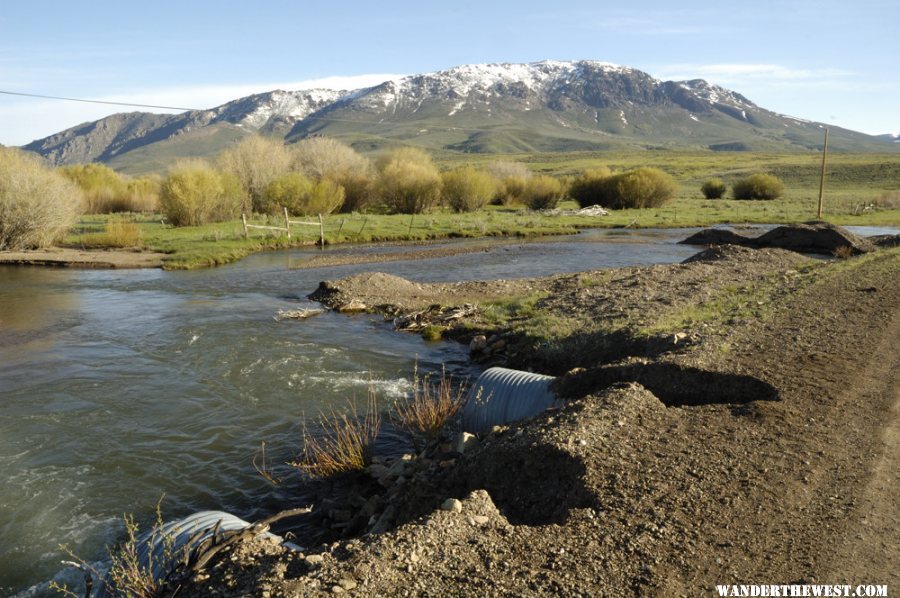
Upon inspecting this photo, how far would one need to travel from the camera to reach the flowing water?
844cm

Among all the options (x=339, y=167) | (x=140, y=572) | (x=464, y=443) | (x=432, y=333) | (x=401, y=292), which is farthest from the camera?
(x=339, y=167)

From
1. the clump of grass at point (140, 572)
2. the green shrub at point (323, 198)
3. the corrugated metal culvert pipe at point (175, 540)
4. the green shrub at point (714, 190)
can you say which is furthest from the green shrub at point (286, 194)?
the clump of grass at point (140, 572)

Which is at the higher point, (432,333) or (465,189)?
(465,189)

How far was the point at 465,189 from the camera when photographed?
56.4m

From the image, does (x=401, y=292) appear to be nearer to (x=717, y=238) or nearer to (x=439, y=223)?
(x=717, y=238)

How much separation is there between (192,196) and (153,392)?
33.5 meters

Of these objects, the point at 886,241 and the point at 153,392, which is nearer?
the point at 153,392

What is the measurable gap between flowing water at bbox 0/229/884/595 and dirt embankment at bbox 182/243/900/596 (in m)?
2.95

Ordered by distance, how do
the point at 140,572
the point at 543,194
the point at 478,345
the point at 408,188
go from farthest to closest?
the point at 543,194 → the point at 408,188 → the point at 478,345 → the point at 140,572

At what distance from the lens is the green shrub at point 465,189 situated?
56594 millimetres

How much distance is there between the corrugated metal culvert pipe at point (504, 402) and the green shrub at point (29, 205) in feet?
102

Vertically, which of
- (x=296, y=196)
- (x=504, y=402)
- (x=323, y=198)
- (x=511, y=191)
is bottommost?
(x=504, y=402)

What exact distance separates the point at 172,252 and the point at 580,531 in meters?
31.7

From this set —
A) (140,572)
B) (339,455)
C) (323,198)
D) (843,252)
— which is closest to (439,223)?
(323,198)
